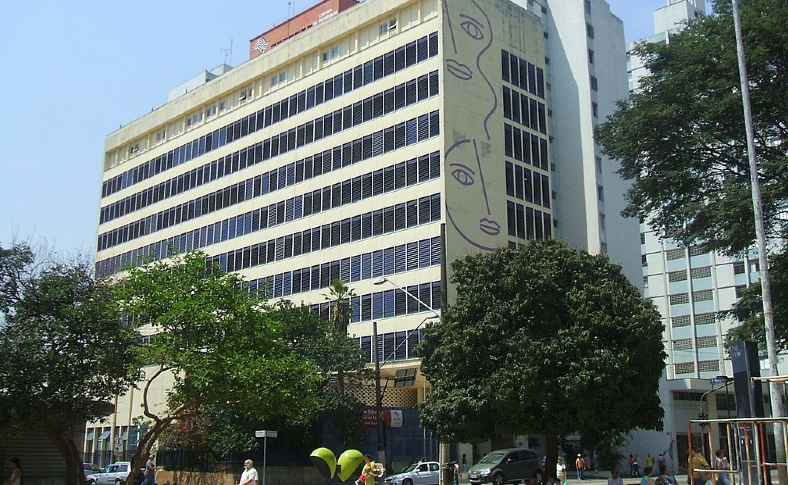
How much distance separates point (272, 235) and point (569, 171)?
2243cm

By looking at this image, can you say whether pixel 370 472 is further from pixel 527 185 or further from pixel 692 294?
pixel 692 294

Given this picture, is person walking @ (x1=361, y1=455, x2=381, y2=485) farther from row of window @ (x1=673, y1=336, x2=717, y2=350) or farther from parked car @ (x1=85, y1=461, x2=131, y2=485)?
row of window @ (x1=673, y1=336, x2=717, y2=350)

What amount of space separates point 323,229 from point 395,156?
7.65 meters

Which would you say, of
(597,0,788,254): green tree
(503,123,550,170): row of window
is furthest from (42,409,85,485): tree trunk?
(503,123,550,170): row of window

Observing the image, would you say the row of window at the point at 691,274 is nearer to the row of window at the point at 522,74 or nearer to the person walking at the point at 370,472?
the row of window at the point at 522,74

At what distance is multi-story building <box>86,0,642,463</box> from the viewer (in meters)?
53.2

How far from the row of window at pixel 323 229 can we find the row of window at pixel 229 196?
1.48 metres

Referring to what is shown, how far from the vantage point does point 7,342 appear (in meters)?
27.6

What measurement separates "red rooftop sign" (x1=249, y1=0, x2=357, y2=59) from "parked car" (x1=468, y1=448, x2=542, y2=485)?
3818 cm

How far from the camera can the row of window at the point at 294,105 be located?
56438 mm

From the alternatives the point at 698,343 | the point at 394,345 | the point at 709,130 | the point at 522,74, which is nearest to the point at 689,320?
the point at 698,343

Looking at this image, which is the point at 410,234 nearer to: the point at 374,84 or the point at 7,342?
the point at 374,84

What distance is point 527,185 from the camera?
58688 millimetres

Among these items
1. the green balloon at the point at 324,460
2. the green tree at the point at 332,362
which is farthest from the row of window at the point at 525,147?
the green balloon at the point at 324,460
